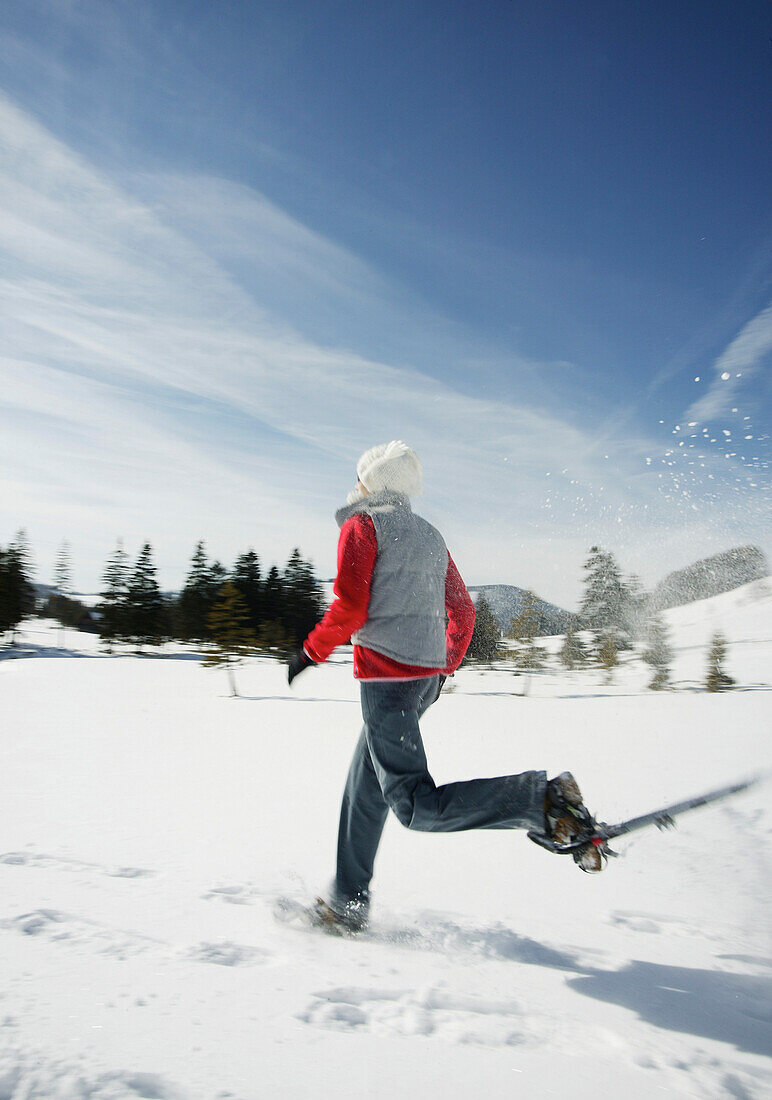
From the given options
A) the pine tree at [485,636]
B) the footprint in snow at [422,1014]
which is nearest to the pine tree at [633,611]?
the pine tree at [485,636]

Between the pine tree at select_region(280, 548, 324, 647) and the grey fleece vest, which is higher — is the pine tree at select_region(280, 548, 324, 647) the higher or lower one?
the higher one

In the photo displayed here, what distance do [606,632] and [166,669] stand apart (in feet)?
69.1

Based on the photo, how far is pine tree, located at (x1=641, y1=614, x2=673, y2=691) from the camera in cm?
2064

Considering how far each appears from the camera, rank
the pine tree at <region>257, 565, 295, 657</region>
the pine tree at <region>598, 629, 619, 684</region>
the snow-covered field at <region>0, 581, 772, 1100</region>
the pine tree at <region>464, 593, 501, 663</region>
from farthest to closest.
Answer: the pine tree at <region>257, 565, 295, 657</region> < the pine tree at <region>464, 593, 501, 663</region> < the pine tree at <region>598, 629, 619, 684</region> < the snow-covered field at <region>0, 581, 772, 1100</region>

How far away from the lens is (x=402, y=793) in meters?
2.04

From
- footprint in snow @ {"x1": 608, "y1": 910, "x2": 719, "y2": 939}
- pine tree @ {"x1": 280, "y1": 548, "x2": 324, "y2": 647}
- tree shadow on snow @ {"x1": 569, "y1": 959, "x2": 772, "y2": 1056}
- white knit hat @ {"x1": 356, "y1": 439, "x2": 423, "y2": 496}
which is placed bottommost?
footprint in snow @ {"x1": 608, "y1": 910, "x2": 719, "y2": 939}

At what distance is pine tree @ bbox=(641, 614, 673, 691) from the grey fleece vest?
19977 millimetres

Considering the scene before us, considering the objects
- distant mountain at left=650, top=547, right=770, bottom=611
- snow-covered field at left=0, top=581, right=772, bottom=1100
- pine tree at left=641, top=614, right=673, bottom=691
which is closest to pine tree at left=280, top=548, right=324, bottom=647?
pine tree at left=641, top=614, right=673, bottom=691

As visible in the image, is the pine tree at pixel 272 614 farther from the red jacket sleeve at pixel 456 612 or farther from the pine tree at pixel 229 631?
the red jacket sleeve at pixel 456 612

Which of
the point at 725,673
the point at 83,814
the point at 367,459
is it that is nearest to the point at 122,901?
the point at 83,814

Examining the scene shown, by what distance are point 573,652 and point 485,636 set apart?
3820mm

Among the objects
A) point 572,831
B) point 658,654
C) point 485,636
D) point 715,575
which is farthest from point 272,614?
point 572,831

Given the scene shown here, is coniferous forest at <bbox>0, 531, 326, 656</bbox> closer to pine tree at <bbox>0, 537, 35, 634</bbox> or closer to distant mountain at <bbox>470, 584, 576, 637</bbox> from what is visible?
pine tree at <bbox>0, 537, 35, 634</bbox>

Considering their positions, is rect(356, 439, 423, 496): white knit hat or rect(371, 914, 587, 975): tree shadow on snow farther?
rect(356, 439, 423, 496): white knit hat
